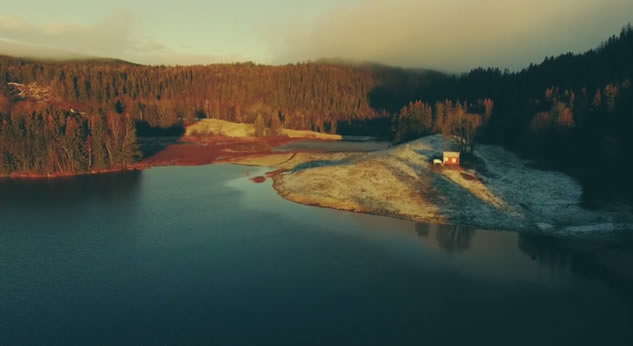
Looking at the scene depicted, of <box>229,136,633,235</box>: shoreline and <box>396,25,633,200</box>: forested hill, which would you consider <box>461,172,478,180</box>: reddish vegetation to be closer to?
<box>229,136,633,235</box>: shoreline

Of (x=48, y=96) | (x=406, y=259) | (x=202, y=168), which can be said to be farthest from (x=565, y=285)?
(x=48, y=96)

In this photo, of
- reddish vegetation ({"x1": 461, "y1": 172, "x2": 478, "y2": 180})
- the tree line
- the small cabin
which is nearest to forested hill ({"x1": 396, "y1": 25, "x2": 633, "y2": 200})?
reddish vegetation ({"x1": 461, "y1": 172, "x2": 478, "y2": 180})

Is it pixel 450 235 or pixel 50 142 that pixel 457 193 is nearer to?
pixel 450 235

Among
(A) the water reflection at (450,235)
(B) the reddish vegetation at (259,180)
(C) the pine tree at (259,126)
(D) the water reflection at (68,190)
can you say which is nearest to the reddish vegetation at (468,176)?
(A) the water reflection at (450,235)

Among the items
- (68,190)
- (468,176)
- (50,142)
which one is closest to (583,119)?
(468,176)

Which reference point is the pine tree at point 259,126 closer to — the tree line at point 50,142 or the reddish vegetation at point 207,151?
the reddish vegetation at point 207,151

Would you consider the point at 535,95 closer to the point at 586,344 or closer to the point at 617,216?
the point at 617,216
